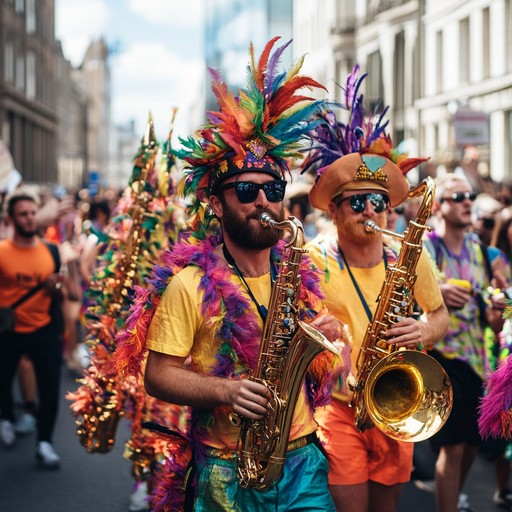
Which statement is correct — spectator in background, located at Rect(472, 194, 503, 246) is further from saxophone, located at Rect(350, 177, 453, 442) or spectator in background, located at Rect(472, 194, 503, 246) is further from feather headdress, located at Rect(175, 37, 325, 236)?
feather headdress, located at Rect(175, 37, 325, 236)

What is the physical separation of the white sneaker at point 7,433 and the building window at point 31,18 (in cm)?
4848

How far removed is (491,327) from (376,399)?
1.66 meters

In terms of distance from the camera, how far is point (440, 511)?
523cm

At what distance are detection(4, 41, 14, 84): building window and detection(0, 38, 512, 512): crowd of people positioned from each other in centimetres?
4376

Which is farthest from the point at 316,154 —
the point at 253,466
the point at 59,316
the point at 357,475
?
the point at 59,316

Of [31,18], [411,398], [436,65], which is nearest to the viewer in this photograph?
[411,398]

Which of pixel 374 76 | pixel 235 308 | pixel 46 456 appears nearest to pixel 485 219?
pixel 46 456

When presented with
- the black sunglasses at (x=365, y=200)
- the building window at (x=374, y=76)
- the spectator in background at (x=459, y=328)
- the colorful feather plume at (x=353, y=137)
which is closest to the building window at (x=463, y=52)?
the building window at (x=374, y=76)

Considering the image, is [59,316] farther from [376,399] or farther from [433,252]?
[376,399]

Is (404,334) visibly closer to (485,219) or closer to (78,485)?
(78,485)

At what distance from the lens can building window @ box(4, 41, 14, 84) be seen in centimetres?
4597

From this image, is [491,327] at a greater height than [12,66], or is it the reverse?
[12,66]

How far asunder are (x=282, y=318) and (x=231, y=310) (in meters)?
0.23

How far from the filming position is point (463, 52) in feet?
110
